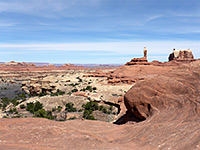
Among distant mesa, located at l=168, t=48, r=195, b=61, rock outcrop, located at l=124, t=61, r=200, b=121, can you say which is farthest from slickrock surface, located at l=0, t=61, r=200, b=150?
distant mesa, located at l=168, t=48, r=195, b=61

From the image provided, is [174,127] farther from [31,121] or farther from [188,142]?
[31,121]

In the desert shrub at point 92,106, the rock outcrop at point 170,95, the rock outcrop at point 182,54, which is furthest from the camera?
the rock outcrop at point 182,54

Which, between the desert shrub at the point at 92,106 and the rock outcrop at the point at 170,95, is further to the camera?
the desert shrub at the point at 92,106

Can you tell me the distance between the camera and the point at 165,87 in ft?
33.4

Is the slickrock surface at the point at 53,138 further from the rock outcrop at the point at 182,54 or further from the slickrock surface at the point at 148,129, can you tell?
the rock outcrop at the point at 182,54

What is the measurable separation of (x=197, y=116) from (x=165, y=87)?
10.0ft

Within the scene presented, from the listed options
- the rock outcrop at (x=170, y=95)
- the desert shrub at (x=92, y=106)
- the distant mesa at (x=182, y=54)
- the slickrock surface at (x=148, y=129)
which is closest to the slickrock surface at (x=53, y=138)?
the slickrock surface at (x=148, y=129)

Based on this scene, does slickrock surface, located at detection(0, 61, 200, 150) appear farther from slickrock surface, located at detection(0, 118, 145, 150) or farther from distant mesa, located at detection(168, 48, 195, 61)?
distant mesa, located at detection(168, 48, 195, 61)

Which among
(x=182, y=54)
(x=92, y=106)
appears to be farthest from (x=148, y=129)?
(x=182, y=54)

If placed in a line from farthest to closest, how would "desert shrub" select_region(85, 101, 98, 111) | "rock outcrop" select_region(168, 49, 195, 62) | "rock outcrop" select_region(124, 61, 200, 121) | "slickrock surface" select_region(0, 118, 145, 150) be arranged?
"rock outcrop" select_region(168, 49, 195, 62) → "desert shrub" select_region(85, 101, 98, 111) → "rock outcrop" select_region(124, 61, 200, 121) → "slickrock surface" select_region(0, 118, 145, 150)

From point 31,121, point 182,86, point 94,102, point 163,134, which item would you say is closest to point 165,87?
point 182,86

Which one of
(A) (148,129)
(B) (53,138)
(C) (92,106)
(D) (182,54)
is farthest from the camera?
(D) (182,54)

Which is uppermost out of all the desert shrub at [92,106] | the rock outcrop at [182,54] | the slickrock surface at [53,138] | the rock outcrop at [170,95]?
the rock outcrop at [182,54]

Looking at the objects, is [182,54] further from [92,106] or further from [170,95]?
[170,95]
